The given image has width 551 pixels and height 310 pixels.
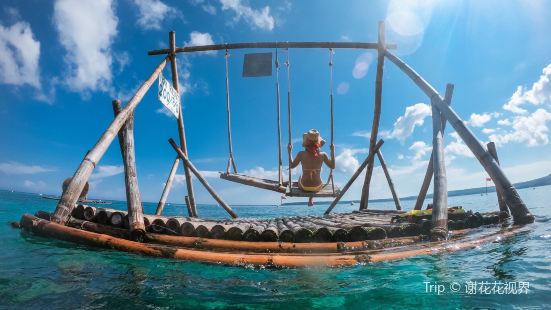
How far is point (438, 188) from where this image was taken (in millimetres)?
5414

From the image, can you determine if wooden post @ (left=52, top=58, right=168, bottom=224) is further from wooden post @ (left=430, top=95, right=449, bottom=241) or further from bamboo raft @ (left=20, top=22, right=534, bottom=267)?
wooden post @ (left=430, top=95, right=449, bottom=241)

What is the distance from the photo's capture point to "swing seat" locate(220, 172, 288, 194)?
28.4 ft

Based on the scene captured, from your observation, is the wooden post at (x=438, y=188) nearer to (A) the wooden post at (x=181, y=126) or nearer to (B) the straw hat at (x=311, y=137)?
(B) the straw hat at (x=311, y=137)

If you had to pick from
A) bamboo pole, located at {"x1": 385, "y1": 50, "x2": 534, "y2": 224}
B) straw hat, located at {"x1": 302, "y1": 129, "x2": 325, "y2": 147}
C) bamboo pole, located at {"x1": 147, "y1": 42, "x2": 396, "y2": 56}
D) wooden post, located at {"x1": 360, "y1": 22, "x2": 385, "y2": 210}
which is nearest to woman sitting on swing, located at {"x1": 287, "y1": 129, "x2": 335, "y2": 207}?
straw hat, located at {"x1": 302, "y1": 129, "x2": 325, "y2": 147}

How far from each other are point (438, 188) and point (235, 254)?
3730 millimetres

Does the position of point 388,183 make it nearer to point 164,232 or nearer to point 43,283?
point 164,232

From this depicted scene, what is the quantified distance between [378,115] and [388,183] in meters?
2.58

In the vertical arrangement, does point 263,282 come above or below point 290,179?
below

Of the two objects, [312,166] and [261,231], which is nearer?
[261,231]

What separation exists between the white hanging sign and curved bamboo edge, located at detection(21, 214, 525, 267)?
3.28m

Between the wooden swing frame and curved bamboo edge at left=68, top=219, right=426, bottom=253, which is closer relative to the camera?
curved bamboo edge at left=68, top=219, right=426, bottom=253

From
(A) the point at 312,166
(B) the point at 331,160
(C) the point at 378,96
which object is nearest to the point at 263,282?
(A) the point at 312,166

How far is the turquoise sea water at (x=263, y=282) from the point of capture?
2795 millimetres

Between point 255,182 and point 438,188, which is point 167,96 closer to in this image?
point 255,182
